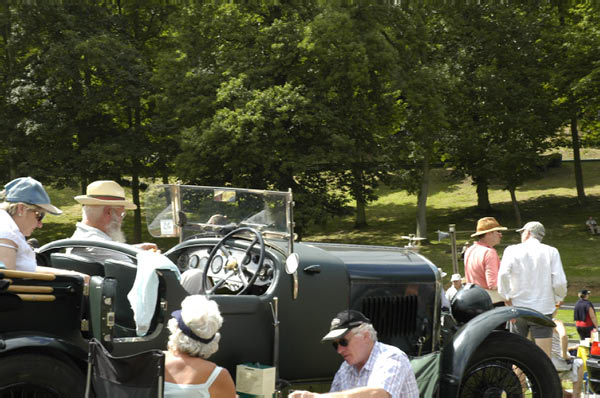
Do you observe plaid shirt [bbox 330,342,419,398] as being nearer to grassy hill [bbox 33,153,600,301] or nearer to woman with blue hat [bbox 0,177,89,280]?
woman with blue hat [bbox 0,177,89,280]

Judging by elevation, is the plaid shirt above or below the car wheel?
above

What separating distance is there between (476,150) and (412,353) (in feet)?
77.2

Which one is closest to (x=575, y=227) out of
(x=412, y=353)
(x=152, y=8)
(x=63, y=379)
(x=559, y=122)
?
(x=559, y=122)

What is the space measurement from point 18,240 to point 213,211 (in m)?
2.07

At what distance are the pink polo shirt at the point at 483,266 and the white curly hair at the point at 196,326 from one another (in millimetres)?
4605

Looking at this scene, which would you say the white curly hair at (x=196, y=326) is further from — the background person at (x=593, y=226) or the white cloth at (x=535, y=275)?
the background person at (x=593, y=226)

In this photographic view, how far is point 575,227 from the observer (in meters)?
28.0

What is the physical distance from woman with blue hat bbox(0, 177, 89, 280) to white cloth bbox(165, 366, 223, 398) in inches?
35.5

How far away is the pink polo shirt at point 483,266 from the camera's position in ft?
25.7

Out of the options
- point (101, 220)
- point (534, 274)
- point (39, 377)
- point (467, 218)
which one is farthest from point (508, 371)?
point (467, 218)

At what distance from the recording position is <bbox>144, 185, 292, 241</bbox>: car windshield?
18.1 feet

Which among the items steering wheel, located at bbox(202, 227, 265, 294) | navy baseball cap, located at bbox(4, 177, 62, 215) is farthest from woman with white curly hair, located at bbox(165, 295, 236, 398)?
navy baseball cap, located at bbox(4, 177, 62, 215)

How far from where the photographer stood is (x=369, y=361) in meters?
4.27

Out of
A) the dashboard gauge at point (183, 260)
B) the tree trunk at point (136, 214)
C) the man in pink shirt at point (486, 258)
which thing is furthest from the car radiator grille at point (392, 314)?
the tree trunk at point (136, 214)
